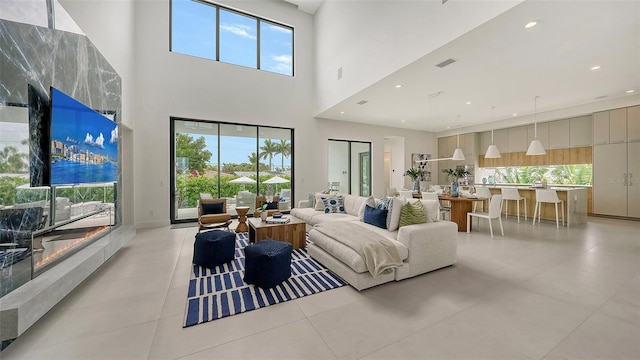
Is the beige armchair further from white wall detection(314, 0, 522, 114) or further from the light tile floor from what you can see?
white wall detection(314, 0, 522, 114)

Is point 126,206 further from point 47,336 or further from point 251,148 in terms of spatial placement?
point 47,336

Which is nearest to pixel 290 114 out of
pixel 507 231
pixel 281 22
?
pixel 281 22

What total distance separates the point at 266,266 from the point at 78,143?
275 centimetres

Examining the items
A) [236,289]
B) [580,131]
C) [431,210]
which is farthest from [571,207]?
[236,289]

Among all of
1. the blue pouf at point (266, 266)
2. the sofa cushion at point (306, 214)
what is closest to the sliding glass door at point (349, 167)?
the sofa cushion at point (306, 214)

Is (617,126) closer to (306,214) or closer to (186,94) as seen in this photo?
(306,214)

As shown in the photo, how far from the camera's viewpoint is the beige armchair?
15.1 feet

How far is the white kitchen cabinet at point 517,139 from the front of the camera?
8.05 m

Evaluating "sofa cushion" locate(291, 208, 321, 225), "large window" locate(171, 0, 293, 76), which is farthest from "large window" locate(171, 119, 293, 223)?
"large window" locate(171, 0, 293, 76)

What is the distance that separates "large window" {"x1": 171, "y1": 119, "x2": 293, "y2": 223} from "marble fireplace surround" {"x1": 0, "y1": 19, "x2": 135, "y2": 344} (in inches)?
105

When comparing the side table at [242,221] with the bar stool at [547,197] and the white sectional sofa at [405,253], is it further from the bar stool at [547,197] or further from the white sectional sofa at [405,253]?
the bar stool at [547,197]

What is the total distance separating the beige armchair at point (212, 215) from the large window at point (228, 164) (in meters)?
1.41

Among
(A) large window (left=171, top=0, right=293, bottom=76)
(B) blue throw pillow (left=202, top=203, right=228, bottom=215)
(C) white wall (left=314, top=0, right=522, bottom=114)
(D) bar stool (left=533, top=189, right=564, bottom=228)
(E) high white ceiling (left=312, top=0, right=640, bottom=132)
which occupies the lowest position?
(B) blue throw pillow (left=202, top=203, right=228, bottom=215)

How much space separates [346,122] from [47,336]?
791 centimetres
